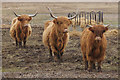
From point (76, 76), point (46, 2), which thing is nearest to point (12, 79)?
point (76, 76)

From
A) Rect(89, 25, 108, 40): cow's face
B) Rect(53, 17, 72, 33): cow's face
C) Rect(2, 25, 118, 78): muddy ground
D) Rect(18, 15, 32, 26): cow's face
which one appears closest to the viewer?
Rect(89, 25, 108, 40): cow's face

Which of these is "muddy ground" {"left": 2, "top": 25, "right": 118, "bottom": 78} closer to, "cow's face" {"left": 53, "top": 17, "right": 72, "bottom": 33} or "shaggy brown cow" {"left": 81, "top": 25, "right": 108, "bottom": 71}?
"shaggy brown cow" {"left": 81, "top": 25, "right": 108, "bottom": 71}

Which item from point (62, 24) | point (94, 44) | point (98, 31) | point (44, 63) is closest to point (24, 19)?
point (44, 63)

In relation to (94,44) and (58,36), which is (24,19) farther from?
(94,44)

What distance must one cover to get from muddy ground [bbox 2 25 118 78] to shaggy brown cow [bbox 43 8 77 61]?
1.41 ft

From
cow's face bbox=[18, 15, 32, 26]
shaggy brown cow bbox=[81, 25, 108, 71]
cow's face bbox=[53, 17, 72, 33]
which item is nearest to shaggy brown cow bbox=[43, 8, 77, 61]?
cow's face bbox=[53, 17, 72, 33]

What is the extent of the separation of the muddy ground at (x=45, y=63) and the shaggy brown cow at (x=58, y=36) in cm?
43

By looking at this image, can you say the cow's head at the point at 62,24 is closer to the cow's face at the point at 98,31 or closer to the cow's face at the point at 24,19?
the cow's face at the point at 98,31

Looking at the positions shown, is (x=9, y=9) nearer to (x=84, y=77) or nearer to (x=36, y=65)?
(x=36, y=65)

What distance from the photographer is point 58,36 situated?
11.3 m

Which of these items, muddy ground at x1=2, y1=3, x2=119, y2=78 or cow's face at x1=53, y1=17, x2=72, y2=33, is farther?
cow's face at x1=53, y1=17, x2=72, y2=33

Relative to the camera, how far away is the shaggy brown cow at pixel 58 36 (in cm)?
1088

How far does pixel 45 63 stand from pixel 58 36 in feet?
3.57

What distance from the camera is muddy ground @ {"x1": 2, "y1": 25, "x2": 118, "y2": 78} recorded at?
977cm
